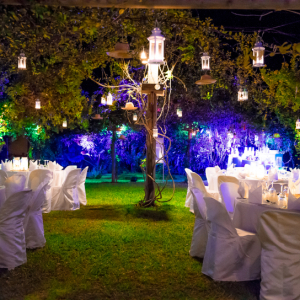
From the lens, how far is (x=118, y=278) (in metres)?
3.38

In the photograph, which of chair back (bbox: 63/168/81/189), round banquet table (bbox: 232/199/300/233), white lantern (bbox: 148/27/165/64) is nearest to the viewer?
round banquet table (bbox: 232/199/300/233)

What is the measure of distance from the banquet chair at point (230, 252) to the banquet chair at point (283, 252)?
490 mm

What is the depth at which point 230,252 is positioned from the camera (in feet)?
10.5

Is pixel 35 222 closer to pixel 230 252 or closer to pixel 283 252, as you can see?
pixel 230 252

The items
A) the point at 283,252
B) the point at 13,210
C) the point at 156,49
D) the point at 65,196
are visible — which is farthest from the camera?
→ the point at 65,196

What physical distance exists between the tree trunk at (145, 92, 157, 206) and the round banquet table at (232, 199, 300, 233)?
11.9ft

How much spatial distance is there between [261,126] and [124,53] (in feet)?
30.3

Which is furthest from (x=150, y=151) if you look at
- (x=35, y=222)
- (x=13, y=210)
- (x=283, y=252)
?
(x=283, y=252)

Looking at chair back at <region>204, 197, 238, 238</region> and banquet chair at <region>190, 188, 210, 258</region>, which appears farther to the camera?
banquet chair at <region>190, 188, 210, 258</region>

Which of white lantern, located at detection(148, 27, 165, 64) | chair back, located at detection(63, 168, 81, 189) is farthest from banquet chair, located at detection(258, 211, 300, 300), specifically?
chair back, located at detection(63, 168, 81, 189)

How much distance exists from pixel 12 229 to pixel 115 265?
1203 mm

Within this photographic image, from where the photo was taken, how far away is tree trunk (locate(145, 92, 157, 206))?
7145mm

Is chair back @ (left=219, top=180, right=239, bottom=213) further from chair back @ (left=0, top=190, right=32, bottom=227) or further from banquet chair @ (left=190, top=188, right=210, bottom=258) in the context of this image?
chair back @ (left=0, top=190, right=32, bottom=227)

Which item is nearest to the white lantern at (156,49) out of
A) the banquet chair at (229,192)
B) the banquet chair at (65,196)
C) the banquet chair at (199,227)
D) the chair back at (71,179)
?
the banquet chair at (199,227)
